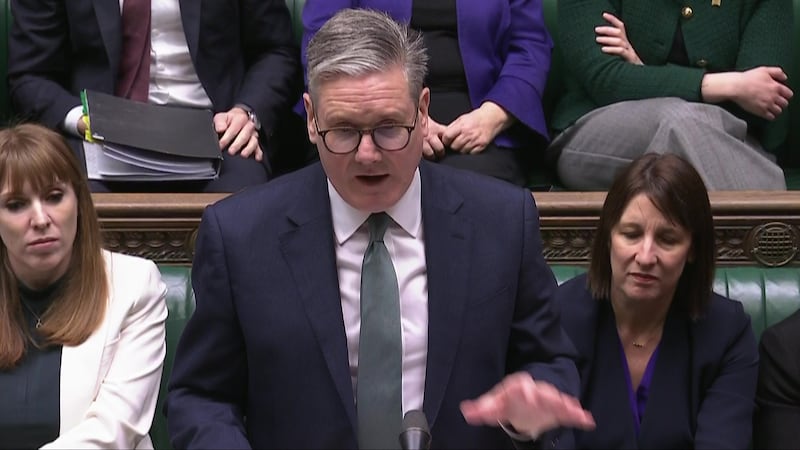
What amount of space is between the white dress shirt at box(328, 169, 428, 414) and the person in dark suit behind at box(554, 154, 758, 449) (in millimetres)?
438

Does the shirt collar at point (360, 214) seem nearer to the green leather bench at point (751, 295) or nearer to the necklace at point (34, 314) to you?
the necklace at point (34, 314)

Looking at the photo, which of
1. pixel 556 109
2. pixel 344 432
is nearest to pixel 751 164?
A: pixel 556 109

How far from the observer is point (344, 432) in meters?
1.41

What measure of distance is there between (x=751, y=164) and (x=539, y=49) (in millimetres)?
406

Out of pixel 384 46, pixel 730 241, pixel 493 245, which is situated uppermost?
pixel 384 46

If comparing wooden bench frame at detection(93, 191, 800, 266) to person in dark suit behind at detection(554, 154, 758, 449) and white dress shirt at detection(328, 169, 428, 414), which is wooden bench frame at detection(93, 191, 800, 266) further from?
white dress shirt at detection(328, 169, 428, 414)

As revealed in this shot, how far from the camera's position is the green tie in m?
1.40

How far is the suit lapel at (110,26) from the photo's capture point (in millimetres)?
2273

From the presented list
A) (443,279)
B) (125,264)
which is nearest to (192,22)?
(125,264)

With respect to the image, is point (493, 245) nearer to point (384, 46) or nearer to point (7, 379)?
point (384, 46)

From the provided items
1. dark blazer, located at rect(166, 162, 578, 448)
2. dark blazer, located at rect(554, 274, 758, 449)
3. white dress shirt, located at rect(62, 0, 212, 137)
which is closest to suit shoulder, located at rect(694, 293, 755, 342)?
dark blazer, located at rect(554, 274, 758, 449)

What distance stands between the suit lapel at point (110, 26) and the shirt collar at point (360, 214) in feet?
3.07

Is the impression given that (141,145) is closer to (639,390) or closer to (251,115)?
(251,115)

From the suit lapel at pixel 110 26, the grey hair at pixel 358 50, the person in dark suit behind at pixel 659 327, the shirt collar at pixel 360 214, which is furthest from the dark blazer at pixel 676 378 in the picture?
the suit lapel at pixel 110 26
